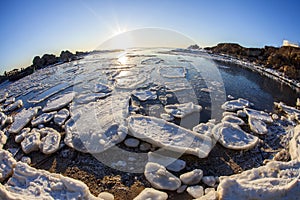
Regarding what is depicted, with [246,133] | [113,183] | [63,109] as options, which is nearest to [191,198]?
[113,183]

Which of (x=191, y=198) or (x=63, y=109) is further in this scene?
(x=63, y=109)

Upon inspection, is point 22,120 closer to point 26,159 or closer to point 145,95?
point 26,159

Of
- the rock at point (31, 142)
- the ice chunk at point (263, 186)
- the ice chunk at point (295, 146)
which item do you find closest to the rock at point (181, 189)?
the ice chunk at point (263, 186)

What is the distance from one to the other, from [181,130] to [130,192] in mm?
864

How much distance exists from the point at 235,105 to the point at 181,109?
0.92 metres

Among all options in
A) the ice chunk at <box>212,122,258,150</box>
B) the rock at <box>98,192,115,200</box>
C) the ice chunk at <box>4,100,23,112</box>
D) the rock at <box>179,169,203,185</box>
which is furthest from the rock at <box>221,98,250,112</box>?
the ice chunk at <box>4,100,23,112</box>

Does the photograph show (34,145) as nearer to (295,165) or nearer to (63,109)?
(63,109)

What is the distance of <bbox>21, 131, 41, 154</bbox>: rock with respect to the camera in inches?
83.9

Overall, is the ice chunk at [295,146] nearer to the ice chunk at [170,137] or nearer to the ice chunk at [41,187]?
the ice chunk at [170,137]

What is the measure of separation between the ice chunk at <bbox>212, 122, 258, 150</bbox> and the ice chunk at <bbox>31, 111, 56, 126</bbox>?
2198mm

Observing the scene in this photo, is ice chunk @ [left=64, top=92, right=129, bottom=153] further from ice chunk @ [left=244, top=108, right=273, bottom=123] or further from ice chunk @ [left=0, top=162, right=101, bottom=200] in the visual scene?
ice chunk @ [left=244, top=108, right=273, bottom=123]

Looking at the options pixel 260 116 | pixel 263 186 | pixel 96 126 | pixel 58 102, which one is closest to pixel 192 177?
pixel 263 186

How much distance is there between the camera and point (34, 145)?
215 centimetres

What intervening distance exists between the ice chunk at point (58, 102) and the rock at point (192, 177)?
2383 mm
